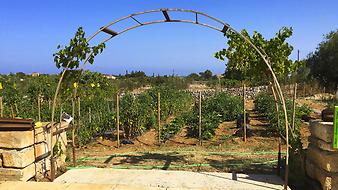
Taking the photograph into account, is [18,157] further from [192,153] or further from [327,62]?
[327,62]

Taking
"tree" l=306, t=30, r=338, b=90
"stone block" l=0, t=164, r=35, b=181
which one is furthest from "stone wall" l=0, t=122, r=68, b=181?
"tree" l=306, t=30, r=338, b=90

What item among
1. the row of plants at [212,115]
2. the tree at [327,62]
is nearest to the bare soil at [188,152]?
the row of plants at [212,115]

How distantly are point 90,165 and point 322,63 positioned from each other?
77.5 feet

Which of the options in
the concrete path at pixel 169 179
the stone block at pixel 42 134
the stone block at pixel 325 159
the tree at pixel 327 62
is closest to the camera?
the stone block at pixel 325 159

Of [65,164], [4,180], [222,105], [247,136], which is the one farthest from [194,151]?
[222,105]

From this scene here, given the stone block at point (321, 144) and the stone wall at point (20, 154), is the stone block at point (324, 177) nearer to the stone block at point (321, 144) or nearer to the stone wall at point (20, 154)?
the stone block at point (321, 144)

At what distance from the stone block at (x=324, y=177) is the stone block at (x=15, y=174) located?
156 inches

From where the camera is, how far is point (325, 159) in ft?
13.5

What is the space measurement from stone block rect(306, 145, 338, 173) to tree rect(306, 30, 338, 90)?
876 inches

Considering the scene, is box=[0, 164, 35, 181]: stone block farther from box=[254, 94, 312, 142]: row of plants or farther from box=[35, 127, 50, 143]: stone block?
box=[254, 94, 312, 142]: row of plants

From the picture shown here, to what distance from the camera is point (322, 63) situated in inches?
999

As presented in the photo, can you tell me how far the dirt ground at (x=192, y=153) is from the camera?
19.8 ft

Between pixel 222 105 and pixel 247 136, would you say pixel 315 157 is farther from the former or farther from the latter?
pixel 222 105

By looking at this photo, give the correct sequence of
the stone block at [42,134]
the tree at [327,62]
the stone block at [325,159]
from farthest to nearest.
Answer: the tree at [327,62]
the stone block at [42,134]
the stone block at [325,159]
